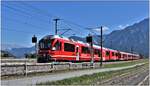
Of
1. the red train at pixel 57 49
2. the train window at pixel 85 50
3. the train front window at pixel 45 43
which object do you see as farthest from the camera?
the train window at pixel 85 50

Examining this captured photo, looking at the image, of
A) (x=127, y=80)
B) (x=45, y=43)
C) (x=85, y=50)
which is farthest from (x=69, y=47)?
(x=127, y=80)

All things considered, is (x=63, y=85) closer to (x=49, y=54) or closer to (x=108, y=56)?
(x=49, y=54)

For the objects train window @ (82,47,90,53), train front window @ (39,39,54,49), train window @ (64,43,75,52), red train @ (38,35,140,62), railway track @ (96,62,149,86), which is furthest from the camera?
train window @ (82,47,90,53)

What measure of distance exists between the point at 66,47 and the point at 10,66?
54.0 ft

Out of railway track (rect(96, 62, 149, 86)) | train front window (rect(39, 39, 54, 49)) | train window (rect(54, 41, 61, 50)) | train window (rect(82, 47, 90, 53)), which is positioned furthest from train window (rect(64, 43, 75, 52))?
railway track (rect(96, 62, 149, 86))

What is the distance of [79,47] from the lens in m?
51.0

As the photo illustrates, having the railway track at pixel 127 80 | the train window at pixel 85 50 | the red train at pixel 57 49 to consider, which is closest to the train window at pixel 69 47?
the red train at pixel 57 49

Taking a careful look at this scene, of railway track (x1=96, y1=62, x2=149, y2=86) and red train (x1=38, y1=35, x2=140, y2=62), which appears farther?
red train (x1=38, y1=35, x2=140, y2=62)

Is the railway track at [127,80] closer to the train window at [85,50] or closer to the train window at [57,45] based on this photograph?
the train window at [57,45]

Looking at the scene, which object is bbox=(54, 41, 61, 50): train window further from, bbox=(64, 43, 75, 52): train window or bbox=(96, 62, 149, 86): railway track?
bbox=(96, 62, 149, 86): railway track

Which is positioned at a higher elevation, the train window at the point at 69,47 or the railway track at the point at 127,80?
the train window at the point at 69,47

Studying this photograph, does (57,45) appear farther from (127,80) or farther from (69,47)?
(127,80)

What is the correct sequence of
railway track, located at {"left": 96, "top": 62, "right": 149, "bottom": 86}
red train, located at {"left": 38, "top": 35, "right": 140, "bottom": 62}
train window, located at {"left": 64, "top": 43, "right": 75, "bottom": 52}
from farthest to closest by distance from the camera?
train window, located at {"left": 64, "top": 43, "right": 75, "bottom": 52}, red train, located at {"left": 38, "top": 35, "right": 140, "bottom": 62}, railway track, located at {"left": 96, "top": 62, "right": 149, "bottom": 86}

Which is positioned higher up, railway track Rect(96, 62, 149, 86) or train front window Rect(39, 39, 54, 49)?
train front window Rect(39, 39, 54, 49)
